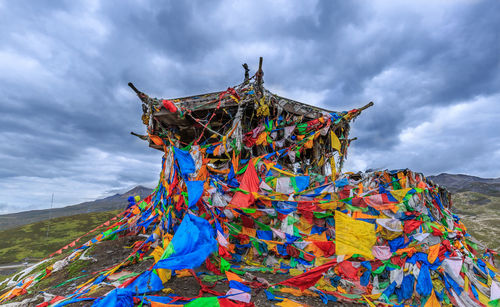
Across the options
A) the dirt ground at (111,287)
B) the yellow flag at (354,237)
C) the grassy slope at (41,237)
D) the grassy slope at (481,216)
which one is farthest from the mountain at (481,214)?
the grassy slope at (41,237)

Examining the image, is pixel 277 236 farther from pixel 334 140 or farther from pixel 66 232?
pixel 66 232

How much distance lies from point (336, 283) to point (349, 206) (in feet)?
7.60

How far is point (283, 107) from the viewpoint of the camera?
34.4 feet

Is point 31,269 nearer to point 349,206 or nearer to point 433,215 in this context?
point 349,206

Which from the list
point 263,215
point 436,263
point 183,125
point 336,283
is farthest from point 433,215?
point 183,125

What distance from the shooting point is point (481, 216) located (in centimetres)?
4181

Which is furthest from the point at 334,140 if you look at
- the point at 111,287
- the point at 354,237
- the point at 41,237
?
the point at 41,237

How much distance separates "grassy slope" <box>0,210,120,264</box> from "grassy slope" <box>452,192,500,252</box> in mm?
48308

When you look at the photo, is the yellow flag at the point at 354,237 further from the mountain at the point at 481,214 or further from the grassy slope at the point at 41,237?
the grassy slope at the point at 41,237

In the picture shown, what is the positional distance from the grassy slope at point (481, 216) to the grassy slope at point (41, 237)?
1902 inches

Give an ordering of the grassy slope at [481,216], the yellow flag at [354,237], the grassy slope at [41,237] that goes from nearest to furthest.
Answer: the yellow flag at [354,237] < the grassy slope at [481,216] < the grassy slope at [41,237]

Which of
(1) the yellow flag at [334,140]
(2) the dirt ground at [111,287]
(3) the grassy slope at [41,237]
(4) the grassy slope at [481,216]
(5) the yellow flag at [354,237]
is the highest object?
(1) the yellow flag at [334,140]

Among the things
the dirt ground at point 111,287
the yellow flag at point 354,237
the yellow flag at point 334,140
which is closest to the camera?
the dirt ground at point 111,287

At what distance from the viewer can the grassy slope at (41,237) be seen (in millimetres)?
Result: 30605
